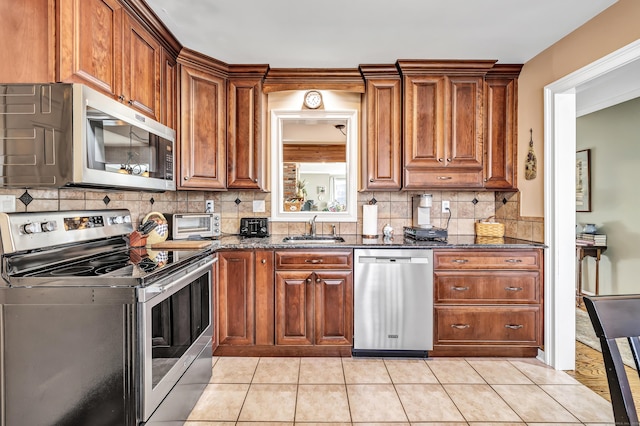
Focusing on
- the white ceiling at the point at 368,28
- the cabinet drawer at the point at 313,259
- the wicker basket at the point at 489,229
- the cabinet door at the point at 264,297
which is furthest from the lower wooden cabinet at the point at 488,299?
the white ceiling at the point at 368,28

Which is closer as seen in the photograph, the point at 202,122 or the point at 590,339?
the point at 202,122

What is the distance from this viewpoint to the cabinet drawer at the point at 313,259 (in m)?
2.55

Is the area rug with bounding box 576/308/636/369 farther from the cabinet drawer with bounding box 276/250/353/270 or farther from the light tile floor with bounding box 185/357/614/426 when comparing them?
the cabinet drawer with bounding box 276/250/353/270

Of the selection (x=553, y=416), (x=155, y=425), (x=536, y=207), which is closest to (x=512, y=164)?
(x=536, y=207)

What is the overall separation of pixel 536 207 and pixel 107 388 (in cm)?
295

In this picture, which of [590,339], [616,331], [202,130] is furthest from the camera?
[590,339]

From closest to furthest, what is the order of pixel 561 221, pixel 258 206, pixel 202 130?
pixel 561 221
pixel 202 130
pixel 258 206

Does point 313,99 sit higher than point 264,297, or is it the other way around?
point 313,99

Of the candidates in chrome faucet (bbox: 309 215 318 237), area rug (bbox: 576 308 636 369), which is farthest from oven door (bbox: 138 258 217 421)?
area rug (bbox: 576 308 636 369)

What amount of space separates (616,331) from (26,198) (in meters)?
2.28

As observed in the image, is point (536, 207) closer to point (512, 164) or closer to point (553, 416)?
point (512, 164)

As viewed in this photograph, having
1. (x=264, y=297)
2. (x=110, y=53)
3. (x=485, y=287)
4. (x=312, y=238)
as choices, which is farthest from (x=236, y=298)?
(x=485, y=287)

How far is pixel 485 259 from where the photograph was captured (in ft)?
8.36

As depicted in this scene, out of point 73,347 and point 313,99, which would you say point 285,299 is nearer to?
point 73,347
